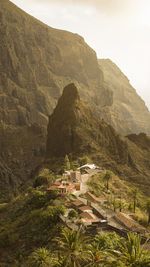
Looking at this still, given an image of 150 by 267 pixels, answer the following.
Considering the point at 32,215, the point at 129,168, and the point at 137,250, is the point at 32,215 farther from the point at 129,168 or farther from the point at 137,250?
the point at 129,168

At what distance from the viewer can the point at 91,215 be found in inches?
3337

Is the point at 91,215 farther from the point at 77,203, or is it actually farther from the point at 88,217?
the point at 77,203

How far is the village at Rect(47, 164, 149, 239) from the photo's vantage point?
7688 cm

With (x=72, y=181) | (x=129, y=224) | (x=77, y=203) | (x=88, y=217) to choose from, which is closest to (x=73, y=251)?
(x=129, y=224)

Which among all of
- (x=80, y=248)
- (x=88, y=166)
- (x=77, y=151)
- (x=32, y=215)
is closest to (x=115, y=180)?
(x=88, y=166)

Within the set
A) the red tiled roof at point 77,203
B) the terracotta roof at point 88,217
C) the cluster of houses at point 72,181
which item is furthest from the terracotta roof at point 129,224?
the cluster of houses at point 72,181

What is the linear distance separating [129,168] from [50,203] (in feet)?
339

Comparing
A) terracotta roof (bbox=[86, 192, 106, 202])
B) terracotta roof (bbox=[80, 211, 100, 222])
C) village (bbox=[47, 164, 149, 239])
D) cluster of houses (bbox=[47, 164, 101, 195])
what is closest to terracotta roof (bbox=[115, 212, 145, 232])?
Answer: village (bbox=[47, 164, 149, 239])

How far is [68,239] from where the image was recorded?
4612 centimetres

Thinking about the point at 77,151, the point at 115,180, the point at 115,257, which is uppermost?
the point at 77,151

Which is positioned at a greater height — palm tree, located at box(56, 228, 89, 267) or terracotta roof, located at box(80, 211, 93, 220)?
terracotta roof, located at box(80, 211, 93, 220)

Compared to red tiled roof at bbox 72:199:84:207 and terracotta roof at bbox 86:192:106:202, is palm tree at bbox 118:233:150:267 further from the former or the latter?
terracotta roof at bbox 86:192:106:202

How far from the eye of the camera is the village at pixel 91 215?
252 ft

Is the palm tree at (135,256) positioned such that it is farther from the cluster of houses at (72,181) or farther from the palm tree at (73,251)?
the cluster of houses at (72,181)
